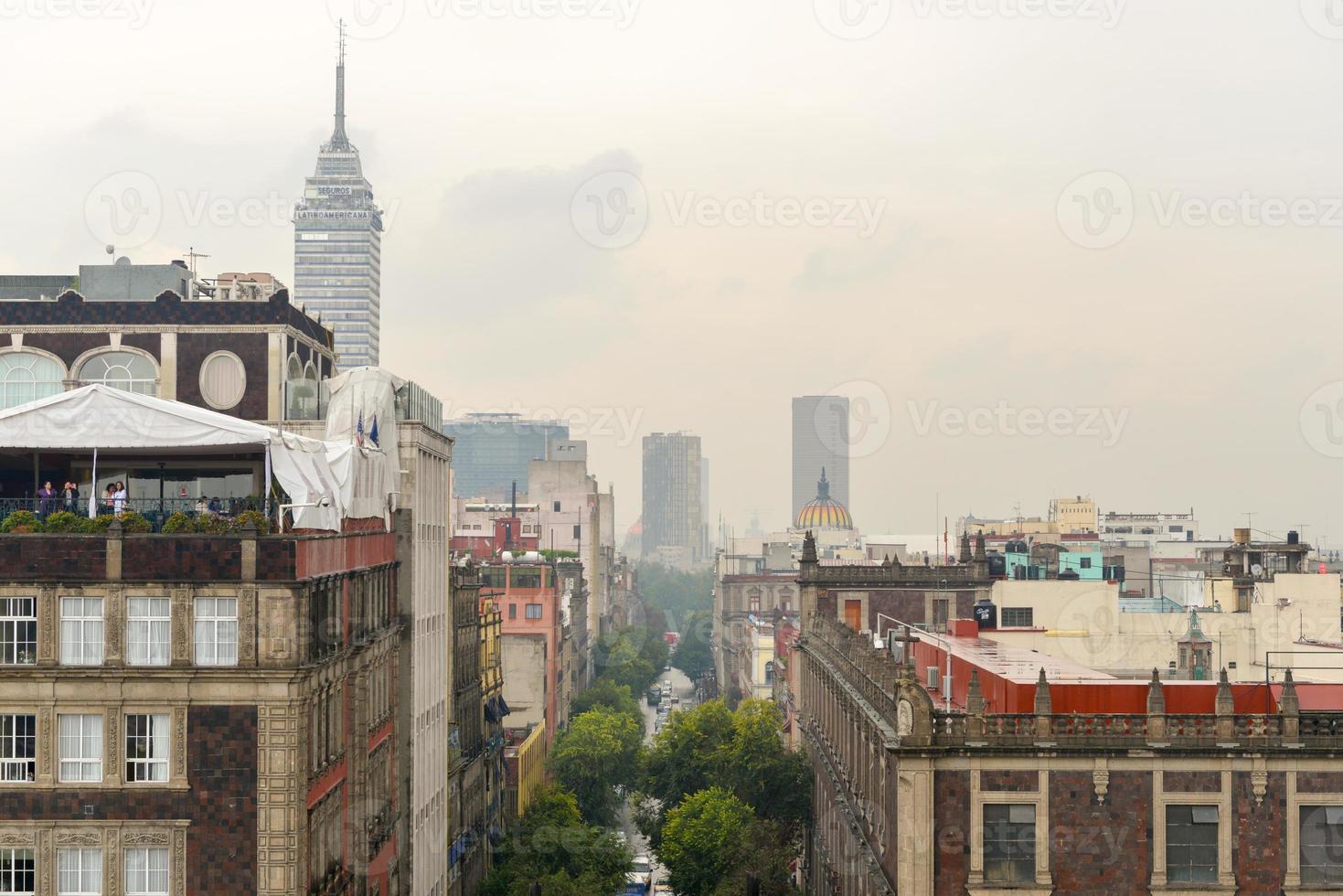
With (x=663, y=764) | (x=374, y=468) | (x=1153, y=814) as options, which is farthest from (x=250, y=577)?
(x=663, y=764)

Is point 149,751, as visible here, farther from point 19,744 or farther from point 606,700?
point 606,700

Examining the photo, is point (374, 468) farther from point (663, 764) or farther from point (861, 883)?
point (663, 764)

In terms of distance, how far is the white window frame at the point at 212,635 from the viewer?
4084 centimetres

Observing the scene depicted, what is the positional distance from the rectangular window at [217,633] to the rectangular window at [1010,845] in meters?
21.4

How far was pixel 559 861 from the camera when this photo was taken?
78.9m

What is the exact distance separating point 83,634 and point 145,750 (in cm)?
334

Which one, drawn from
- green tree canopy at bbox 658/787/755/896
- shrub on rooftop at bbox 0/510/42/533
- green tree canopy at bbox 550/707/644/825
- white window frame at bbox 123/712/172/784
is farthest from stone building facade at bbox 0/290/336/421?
green tree canopy at bbox 550/707/644/825

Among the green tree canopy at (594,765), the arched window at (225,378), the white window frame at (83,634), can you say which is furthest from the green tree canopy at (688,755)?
the white window frame at (83,634)

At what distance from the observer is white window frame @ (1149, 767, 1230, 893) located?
45.2 m

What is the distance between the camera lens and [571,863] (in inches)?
3068

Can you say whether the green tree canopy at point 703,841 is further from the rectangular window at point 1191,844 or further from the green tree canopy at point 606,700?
the green tree canopy at point 606,700

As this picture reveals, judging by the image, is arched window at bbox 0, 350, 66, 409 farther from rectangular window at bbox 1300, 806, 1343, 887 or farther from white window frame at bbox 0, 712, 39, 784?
rectangular window at bbox 1300, 806, 1343, 887

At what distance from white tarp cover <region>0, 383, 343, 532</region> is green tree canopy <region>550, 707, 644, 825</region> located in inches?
2656

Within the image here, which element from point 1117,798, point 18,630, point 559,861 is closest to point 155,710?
point 18,630
